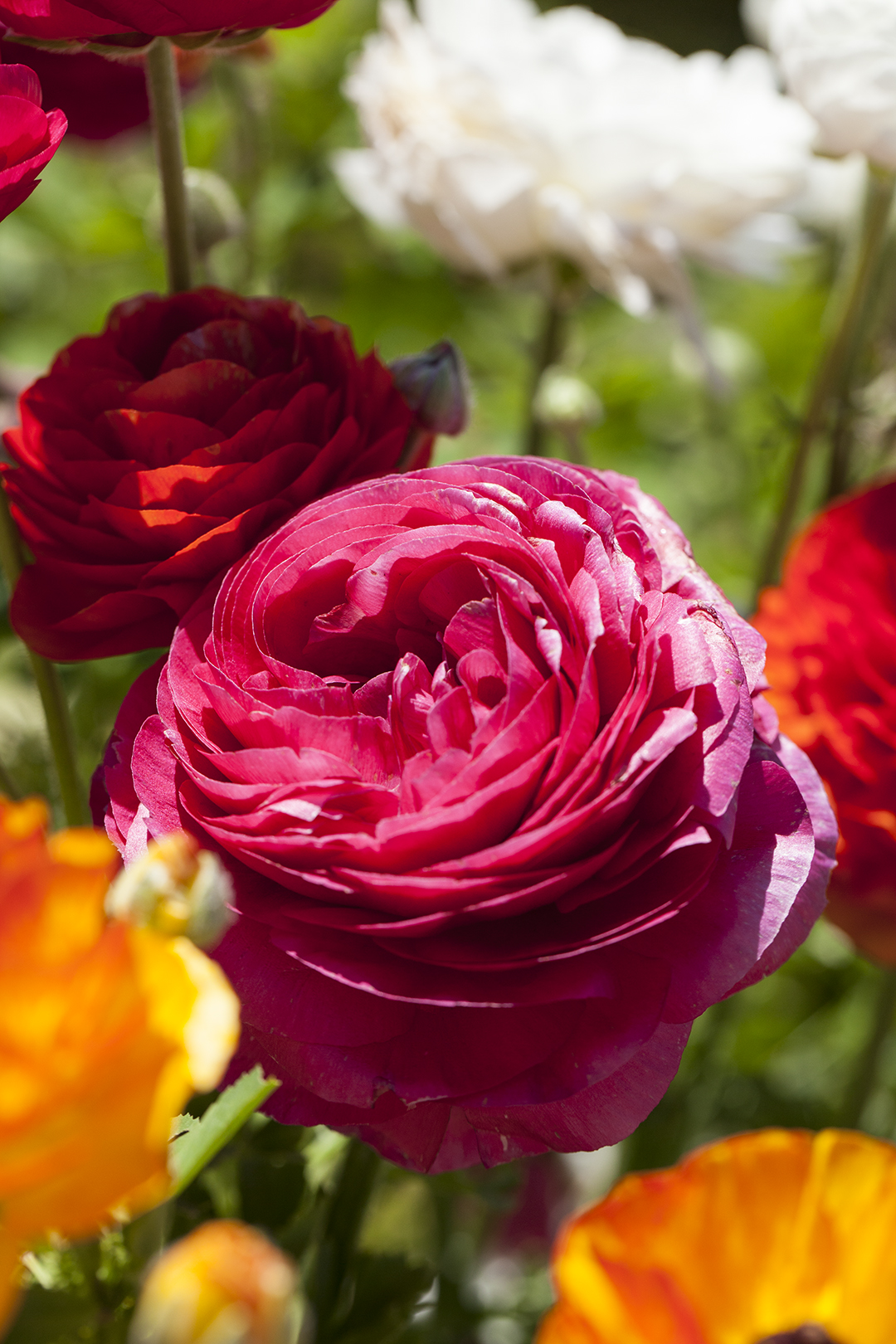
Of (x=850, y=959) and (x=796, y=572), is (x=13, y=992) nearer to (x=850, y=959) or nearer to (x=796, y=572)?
(x=796, y=572)

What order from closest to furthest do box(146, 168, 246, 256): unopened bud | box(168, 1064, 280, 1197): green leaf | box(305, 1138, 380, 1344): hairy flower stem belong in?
box(168, 1064, 280, 1197): green leaf → box(305, 1138, 380, 1344): hairy flower stem → box(146, 168, 246, 256): unopened bud

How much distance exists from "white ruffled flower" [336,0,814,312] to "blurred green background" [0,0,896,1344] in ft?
0.19

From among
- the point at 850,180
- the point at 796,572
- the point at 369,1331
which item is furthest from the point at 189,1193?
the point at 850,180

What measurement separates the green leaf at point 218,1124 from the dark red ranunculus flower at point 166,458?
12 cm

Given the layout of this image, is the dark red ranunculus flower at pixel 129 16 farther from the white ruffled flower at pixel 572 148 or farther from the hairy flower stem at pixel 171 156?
the white ruffled flower at pixel 572 148

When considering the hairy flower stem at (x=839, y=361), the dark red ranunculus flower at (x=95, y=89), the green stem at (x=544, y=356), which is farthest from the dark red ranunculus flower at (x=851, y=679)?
the dark red ranunculus flower at (x=95, y=89)

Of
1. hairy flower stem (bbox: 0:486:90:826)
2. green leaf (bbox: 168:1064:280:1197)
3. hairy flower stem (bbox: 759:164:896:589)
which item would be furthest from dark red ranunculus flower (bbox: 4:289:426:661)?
hairy flower stem (bbox: 759:164:896:589)

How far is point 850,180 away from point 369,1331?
21.6 inches

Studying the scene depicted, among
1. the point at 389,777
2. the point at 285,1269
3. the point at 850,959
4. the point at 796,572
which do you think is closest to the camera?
the point at 285,1269

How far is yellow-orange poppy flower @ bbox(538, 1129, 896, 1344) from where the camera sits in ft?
0.81

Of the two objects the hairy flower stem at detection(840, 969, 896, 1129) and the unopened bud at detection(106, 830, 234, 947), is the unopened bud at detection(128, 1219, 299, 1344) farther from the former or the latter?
the hairy flower stem at detection(840, 969, 896, 1129)

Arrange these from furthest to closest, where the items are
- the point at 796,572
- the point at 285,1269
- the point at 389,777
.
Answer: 1. the point at 796,572
2. the point at 389,777
3. the point at 285,1269

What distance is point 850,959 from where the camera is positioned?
631mm

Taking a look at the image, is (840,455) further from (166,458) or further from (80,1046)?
(80,1046)
